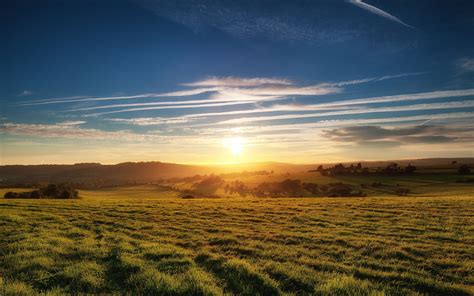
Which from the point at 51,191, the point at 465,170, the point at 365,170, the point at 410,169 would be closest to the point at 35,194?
the point at 51,191

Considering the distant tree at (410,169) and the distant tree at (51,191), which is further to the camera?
the distant tree at (410,169)

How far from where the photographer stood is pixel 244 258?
40.2ft

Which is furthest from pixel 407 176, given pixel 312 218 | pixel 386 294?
pixel 386 294

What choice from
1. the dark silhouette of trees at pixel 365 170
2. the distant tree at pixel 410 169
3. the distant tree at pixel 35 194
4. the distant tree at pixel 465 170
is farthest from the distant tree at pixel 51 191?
the distant tree at pixel 465 170

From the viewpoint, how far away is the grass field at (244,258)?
29.6ft

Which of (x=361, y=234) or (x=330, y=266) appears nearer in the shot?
(x=330, y=266)

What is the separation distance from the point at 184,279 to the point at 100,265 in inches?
158

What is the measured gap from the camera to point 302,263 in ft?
37.3

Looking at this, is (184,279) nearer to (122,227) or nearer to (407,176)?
(122,227)

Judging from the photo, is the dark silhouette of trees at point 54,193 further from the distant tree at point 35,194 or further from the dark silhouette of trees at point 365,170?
the dark silhouette of trees at point 365,170

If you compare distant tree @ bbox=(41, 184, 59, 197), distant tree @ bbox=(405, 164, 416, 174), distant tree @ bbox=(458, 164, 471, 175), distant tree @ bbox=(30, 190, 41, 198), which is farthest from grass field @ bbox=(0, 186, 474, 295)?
distant tree @ bbox=(405, 164, 416, 174)

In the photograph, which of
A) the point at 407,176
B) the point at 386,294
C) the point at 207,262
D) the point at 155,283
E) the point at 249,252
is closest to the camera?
the point at 386,294

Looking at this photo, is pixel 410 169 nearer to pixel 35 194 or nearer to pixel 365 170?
pixel 365 170

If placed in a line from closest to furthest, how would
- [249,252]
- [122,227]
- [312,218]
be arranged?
[249,252], [122,227], [312,218]
